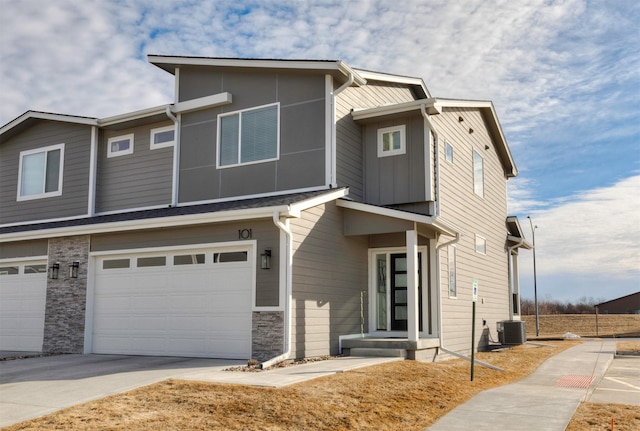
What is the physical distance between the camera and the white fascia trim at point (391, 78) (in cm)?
1473

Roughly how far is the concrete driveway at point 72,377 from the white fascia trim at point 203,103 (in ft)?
20.0

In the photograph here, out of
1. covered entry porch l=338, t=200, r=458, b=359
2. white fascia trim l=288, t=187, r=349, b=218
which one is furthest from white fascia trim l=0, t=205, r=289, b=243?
covered entry porch l=338, t=200, r=458, b=359

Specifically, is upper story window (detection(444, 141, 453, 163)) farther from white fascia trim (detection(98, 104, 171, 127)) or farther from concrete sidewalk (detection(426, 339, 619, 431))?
white fascia trim (detection(98, 104, 171, 127))

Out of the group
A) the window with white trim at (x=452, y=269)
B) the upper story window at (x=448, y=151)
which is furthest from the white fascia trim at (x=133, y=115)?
the window with white trim at (x=452, y=269)

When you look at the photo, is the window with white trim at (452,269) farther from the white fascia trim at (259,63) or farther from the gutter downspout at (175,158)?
the gutter downspout at (175,158)

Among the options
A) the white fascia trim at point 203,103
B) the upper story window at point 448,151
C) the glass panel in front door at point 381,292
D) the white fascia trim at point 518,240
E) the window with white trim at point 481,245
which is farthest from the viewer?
the white fascia trim at point 518,240

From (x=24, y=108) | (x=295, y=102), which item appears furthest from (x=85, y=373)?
(x=24, y=108)

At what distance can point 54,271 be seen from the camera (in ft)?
47.0

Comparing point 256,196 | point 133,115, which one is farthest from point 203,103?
point 256,196

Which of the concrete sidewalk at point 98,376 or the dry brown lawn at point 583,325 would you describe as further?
the dry brown lawn at point 583,325

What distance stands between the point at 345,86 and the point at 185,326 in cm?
617

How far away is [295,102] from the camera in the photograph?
45.6 ft

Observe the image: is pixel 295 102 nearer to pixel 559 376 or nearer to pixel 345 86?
pixel 345 86

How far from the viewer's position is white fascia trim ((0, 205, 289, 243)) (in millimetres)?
11422
